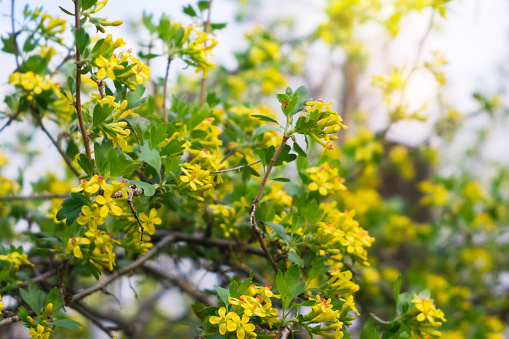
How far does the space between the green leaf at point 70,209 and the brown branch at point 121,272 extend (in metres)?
0.38

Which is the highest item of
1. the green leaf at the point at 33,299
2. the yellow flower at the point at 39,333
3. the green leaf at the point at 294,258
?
the green leaf at the point at 294,258

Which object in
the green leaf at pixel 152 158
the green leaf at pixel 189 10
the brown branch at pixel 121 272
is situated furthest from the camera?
the green leaf at pixel 189 10

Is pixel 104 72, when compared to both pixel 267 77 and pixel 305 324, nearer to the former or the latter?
pixel 305 324

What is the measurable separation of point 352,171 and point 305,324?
180 cm

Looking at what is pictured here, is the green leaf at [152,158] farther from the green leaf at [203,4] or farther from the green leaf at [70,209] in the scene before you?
the green leaf at [203,4]

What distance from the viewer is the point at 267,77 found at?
8.38 feet

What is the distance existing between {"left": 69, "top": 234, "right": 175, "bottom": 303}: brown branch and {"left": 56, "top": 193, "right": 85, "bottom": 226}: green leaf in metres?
0.38

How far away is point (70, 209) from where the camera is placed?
928 millimetres

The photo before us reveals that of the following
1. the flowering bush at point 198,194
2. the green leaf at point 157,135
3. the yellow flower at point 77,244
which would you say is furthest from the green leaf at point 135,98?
the yellow flower at point 77,244

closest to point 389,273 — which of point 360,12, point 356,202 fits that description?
point 356,202

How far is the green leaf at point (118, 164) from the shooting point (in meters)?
0.90

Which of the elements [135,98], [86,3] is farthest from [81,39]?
[135,98]

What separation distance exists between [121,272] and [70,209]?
17.4 inches

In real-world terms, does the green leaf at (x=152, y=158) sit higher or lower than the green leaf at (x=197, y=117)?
lower
